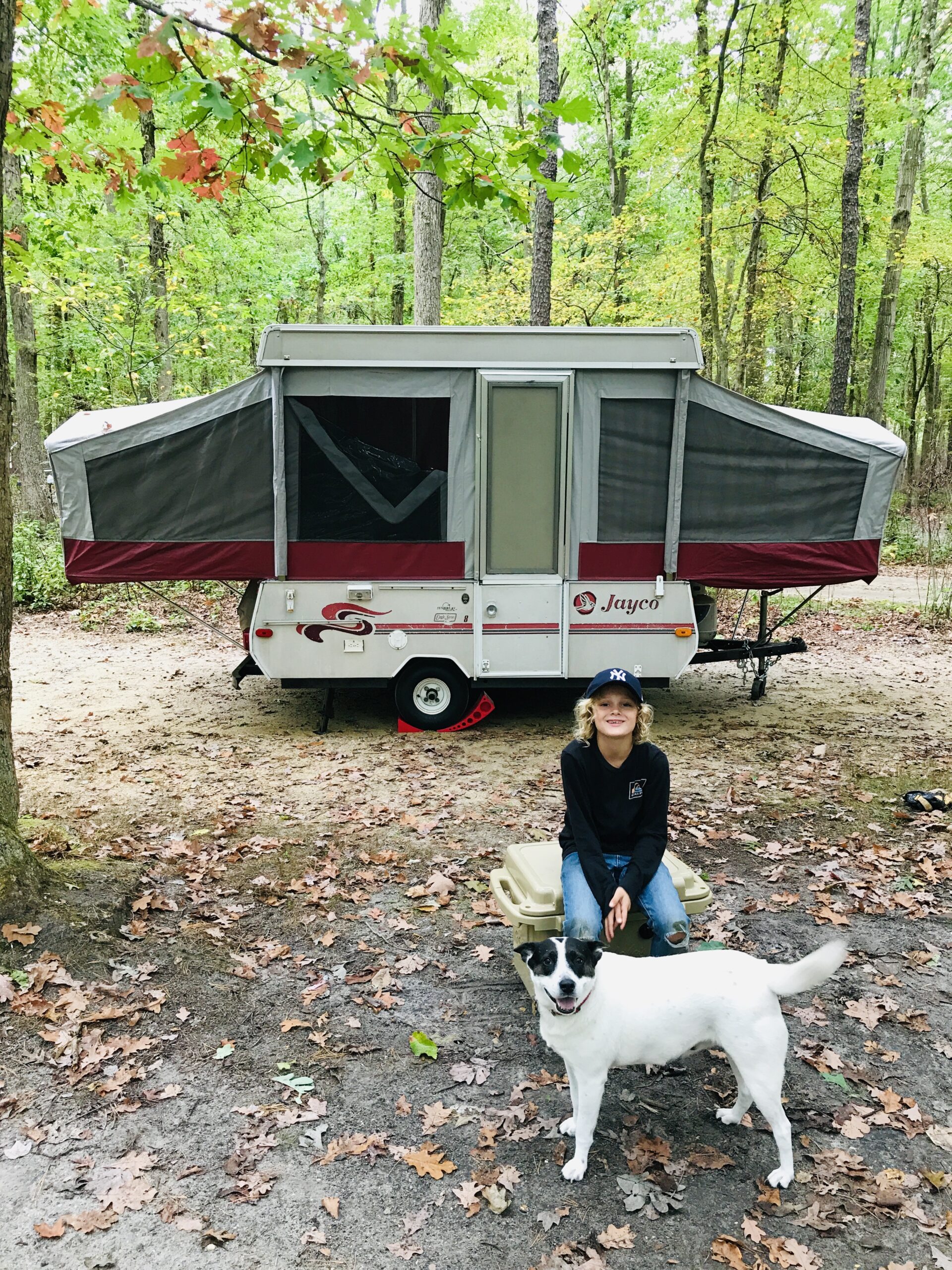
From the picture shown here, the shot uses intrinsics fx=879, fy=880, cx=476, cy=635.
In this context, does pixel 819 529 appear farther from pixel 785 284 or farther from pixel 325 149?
pixel 785 284

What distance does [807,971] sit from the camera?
8.88ft

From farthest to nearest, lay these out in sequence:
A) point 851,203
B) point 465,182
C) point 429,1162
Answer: point 851,203
point 465,182
point 429,1162

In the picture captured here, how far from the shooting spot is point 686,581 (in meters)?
7.66

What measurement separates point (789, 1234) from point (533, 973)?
108 centimetres

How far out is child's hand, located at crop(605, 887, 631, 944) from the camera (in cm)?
333

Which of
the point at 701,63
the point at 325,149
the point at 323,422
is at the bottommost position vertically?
the point at 323,422

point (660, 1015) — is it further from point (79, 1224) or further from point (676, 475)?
point (676, 475)

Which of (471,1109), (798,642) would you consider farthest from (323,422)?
(471,1109)

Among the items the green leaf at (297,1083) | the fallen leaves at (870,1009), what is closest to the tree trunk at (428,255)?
the fallen leaves at (870,1009)

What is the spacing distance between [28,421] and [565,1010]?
659 inches

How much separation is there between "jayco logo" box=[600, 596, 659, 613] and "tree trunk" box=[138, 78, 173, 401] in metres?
11.4

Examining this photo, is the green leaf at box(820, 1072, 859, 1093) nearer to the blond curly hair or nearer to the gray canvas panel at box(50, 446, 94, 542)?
the blond curly hair

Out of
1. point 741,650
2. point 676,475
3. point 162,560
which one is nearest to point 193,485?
point 162,560

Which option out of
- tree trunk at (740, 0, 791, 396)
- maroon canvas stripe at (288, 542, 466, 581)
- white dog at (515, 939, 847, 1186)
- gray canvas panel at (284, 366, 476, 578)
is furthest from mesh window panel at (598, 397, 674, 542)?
tree trunk at (740, 0, 791, 396)
